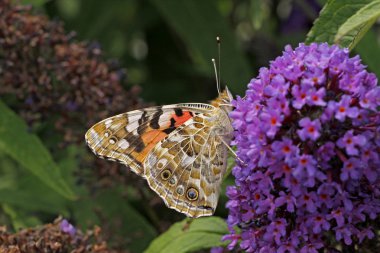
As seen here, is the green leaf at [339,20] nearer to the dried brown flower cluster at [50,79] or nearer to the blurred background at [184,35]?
the dried brown flower cluster at [50,79]

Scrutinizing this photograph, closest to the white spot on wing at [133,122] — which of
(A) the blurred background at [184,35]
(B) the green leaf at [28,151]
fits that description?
(B) the green leaf at [28,151]

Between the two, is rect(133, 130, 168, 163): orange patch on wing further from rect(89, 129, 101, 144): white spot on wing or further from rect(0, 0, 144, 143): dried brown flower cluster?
rect(0, 0, 144, 143): dried brown flower cluster

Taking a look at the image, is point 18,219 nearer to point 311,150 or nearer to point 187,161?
point 187,161

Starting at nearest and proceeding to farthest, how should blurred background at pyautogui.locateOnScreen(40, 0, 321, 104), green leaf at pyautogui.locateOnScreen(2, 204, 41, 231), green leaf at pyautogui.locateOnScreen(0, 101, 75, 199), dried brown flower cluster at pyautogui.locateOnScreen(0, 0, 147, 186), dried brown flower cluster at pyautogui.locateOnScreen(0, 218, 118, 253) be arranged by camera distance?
dried brown flower cluster at pyautogui.locateOnScreen(0, 218, 118, 253), green leaf at pyautogui.locateOnScreen(0, 101, 75, 199), dried brown flower cluster at pyautogui.locateOnScreen(0, 0, 147, 186), green leaf at pyautogui.locateOnScreen(2, 204, 41, 231), blurred background at pyautogui.locateOnScreen(40, 0, 321, 104)


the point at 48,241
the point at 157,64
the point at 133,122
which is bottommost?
the point at 48,241

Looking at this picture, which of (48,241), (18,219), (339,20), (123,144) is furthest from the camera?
(18,219)

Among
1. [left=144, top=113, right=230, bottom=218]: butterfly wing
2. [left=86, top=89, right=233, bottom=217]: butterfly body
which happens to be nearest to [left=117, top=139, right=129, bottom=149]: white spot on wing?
[left=86, top=89, right=233, bottom=217]: butterfly body

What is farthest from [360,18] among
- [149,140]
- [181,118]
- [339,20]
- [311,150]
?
[149,140]
